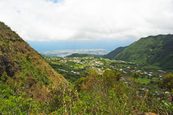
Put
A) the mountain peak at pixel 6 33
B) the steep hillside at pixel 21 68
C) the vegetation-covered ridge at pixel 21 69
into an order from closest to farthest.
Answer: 1. the vegetation-covered ridge at pixel 21 69
2. the steep hillside at pixel 21 68
3. the mountain peak at pixel 6 33

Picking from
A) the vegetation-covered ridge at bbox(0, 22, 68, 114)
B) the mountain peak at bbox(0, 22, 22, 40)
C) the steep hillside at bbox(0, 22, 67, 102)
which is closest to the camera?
the vegetation-covered ridge at bbox(0, 22, 68, 114)

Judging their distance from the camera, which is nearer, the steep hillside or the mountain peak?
the steep hillside

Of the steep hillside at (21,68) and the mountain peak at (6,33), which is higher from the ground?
the mountain peak at (6,33)

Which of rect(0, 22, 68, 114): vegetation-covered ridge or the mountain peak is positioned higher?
the mountain peak

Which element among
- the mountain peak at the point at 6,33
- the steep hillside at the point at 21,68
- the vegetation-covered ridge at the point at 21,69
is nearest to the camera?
the vegetation-covered ridge at the point at 21,69

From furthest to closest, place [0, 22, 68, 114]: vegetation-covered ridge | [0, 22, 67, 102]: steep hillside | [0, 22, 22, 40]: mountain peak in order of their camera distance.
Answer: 1. [0, 22, 22, 40]: mountain peak
2. [0, 22, 67, 102]: steep hillside
3. [0, 22, 68, 114]: vegetation-covered ridge

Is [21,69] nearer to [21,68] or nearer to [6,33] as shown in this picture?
[21,68]

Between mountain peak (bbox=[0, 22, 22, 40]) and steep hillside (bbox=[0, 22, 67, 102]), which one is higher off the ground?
mountain peak (bbox=[0, 22, 22, 40])

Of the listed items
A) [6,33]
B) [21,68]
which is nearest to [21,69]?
[21,68]
